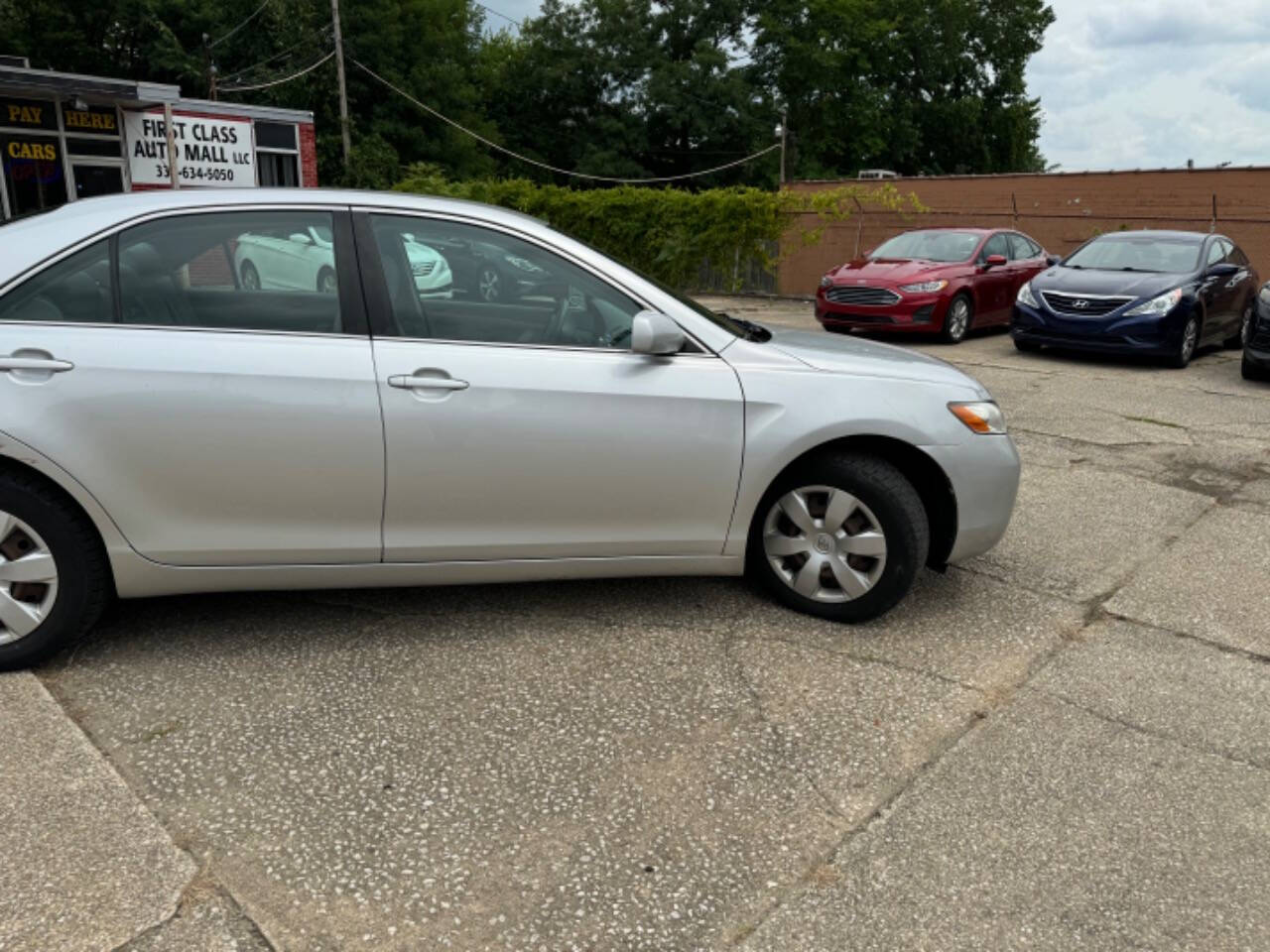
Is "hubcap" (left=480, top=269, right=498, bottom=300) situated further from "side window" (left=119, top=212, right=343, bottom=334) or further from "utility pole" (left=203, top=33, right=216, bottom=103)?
"utility pole" (left=203, top=33, right=216, bottom=103)

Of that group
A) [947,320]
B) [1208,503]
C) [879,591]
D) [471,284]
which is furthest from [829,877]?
[947,320]

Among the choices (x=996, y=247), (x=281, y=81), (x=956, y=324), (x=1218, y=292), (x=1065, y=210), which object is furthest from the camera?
(x=281, y=81)

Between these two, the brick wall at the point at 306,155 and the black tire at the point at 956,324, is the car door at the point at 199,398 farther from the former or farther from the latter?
the brick wall at the point at 306,155

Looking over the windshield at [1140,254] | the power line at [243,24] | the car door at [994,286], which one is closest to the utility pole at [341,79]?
the power line at [243,24]

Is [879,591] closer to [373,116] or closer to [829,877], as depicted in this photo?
[829,877]

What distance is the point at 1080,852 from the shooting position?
8.45ft

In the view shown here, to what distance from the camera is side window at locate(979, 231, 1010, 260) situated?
13.6m

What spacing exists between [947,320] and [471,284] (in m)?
10.4

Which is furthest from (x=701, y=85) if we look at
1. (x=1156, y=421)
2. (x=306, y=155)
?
(x=1156, y=421)

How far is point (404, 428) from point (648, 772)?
1.37 meters

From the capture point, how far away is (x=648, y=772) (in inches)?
113

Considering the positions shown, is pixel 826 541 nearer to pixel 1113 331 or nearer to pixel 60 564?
pixel 60 564

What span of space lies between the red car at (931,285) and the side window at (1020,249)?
24 mm

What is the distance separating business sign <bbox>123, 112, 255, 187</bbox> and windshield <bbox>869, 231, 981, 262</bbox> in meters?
14.5
